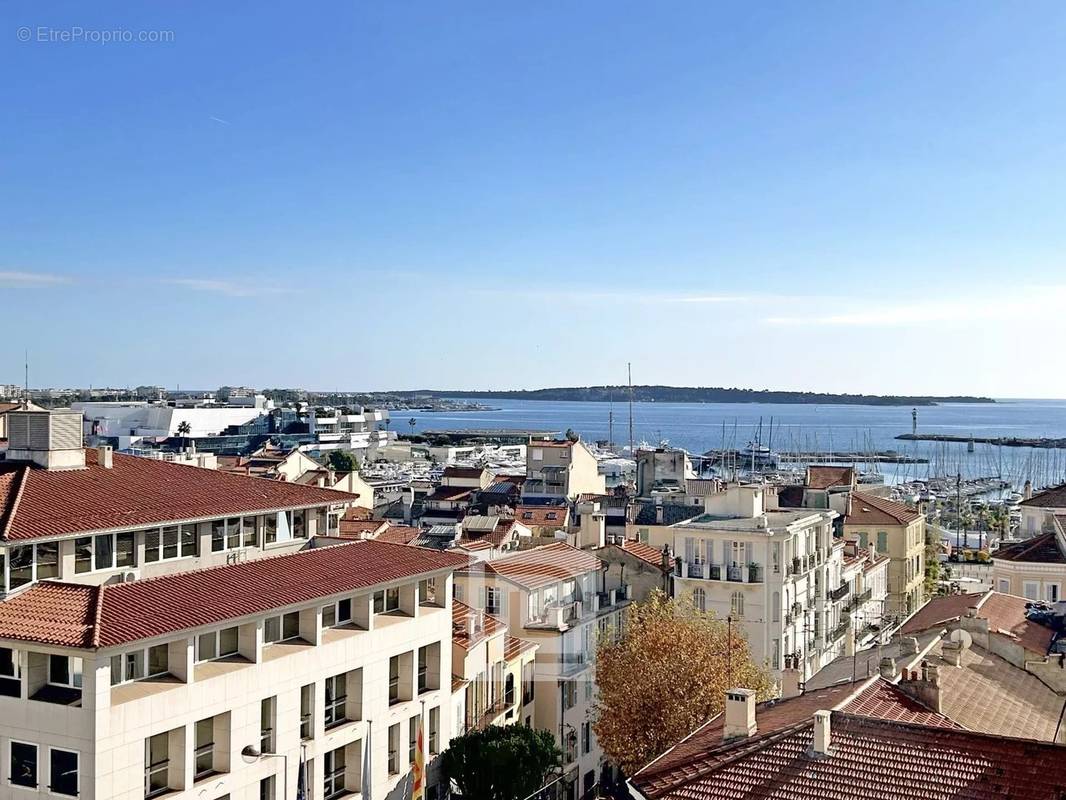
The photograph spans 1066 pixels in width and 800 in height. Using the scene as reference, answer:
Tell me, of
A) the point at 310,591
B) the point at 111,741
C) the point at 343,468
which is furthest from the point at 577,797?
the point at 343,468

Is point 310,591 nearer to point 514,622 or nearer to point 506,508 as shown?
point 514,622

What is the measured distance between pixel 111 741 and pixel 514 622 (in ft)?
58.0

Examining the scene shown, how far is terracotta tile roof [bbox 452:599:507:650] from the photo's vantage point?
31516mm

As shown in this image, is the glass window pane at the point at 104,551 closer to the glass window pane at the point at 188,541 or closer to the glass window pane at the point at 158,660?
the glass window pane at the point at 188,541

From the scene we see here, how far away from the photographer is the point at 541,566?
3809 centimetres

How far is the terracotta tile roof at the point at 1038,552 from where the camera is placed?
148 feet

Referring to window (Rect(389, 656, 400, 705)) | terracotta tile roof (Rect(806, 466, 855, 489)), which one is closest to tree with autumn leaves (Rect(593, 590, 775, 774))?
window (Rect(389, 656, 400, 705))

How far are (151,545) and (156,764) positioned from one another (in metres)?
6.08

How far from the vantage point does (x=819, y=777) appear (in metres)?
17.2

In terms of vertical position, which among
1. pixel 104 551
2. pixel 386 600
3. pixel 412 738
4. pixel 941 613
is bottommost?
pixel 412 738

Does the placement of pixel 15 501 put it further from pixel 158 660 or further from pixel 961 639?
pixel 961 639

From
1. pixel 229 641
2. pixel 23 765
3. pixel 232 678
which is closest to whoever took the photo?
pixel 23 765

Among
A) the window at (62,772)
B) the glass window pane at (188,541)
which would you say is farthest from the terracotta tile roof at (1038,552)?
the window at (62,772)

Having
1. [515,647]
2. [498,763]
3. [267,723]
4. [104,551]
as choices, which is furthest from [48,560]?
[515,647]
